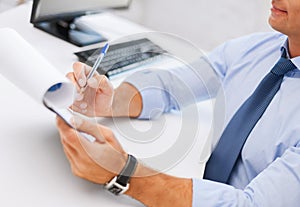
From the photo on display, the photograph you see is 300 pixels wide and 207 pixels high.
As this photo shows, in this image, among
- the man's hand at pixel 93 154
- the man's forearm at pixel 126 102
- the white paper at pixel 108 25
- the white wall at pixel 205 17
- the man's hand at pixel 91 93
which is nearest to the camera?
the man's hand at pixel 93 154

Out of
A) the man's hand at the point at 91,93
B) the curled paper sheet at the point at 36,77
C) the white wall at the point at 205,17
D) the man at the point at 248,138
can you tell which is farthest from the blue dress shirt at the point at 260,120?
the white wall at the point at 205,17

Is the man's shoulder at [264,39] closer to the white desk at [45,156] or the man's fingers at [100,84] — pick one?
the white desk at [45,156]

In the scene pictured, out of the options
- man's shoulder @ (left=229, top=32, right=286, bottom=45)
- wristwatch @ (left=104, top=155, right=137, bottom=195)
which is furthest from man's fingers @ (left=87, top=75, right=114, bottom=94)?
man's shoulder @ (left=229, top=32, right=286, bottom=45)

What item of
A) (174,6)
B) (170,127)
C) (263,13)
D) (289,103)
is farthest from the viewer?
(174,6)

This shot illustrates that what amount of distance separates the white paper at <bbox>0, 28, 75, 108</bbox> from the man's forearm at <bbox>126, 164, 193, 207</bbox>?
0.20 meters

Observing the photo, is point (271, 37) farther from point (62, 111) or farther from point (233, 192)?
point (62, 111)

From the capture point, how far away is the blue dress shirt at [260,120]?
854 millimetres

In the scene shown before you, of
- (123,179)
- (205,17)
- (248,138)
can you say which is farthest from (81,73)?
(205,17)

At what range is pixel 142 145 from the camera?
3.37 ft

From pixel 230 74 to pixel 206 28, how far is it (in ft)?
3.76

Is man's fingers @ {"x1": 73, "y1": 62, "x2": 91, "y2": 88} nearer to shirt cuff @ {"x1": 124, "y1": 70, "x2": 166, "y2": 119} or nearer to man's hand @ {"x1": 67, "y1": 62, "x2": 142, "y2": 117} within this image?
man's hand @ {"x1": 67, "y1": 62, "x2": 142, "y2": 117}

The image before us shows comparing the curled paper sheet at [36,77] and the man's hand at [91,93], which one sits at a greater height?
the curled paper sheet at [36,77]

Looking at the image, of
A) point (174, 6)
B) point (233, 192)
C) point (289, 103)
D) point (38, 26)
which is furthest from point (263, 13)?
point (233, 192)

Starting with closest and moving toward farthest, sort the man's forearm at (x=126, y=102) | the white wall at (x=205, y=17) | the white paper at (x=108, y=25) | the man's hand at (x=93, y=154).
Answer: the man's hand at (x=93, y=154) < the man's forearm at (x=126, y=102) < the white paper at (x=108, y=25) < the white wall at (x=205, y=17)
